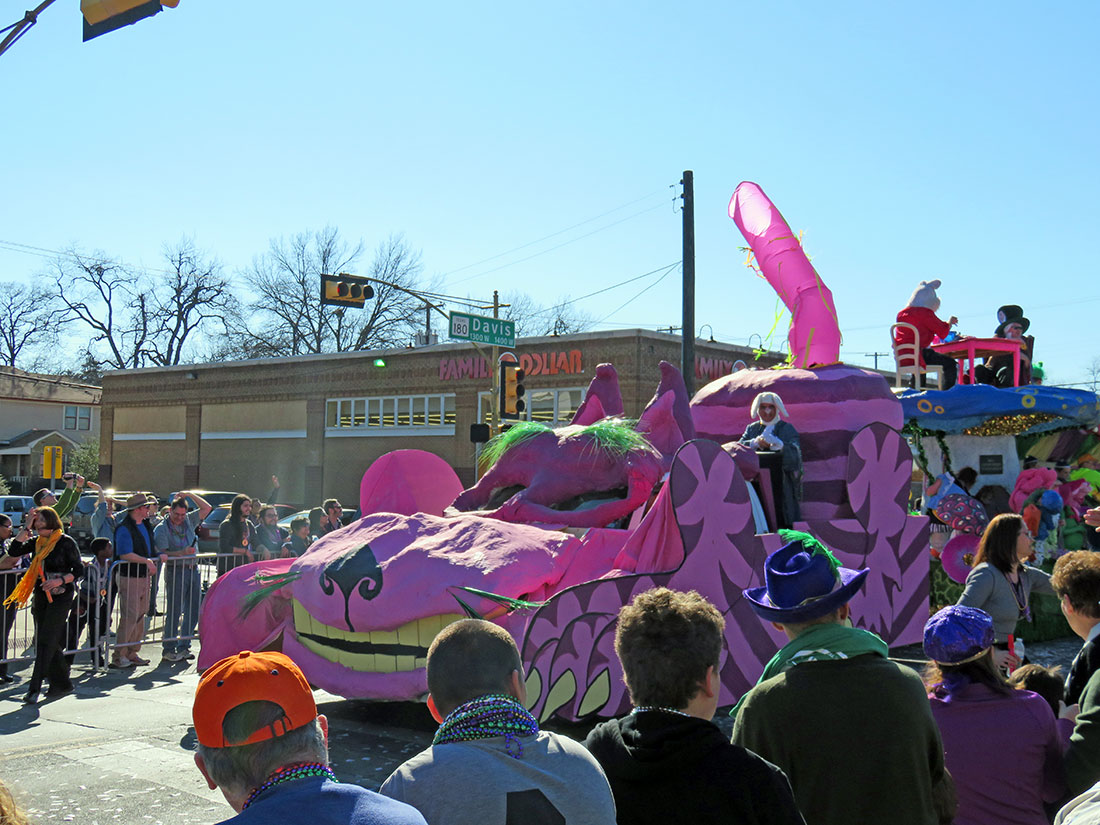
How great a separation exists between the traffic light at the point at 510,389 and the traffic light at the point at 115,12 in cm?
864

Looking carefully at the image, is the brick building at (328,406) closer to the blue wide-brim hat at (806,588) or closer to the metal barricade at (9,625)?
the metal barricade at (9,625)

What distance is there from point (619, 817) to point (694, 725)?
25 centimetres

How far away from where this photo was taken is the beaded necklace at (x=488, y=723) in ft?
7.05

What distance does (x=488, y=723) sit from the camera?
7.07 ft

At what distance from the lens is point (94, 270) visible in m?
49.1

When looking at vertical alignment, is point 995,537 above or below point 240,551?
above

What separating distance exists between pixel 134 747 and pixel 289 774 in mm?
5226

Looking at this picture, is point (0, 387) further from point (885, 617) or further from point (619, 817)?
point (619, 817)

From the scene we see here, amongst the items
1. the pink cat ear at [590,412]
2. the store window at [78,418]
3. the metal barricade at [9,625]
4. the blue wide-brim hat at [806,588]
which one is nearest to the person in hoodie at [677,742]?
the blue wide-brim hat at [806,588]

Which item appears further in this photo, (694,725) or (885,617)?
(885,617)

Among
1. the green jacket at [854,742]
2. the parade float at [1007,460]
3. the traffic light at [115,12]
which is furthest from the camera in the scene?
the parade float at [1007,460]

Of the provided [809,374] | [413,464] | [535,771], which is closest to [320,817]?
[535,771]

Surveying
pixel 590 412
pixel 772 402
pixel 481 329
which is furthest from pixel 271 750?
pixel 481 329

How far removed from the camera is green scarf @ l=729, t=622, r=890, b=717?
2.56m
